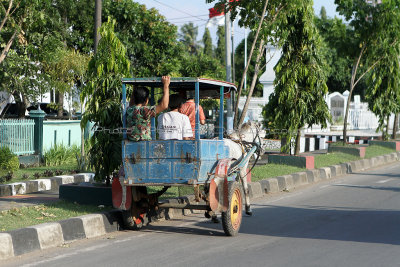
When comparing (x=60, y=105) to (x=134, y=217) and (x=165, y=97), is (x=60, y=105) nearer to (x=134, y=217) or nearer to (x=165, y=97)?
(x=134, y=217)

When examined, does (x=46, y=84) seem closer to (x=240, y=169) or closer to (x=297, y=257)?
(x=240, y=169)

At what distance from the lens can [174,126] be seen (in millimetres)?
7676

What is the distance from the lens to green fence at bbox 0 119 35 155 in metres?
15.1

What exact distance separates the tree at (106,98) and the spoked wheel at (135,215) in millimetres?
1119

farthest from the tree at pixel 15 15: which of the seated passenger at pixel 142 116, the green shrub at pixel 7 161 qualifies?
the seated passenger at pixel 142 116

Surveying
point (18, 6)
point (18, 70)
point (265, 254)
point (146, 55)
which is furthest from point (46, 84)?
point (265, 254)

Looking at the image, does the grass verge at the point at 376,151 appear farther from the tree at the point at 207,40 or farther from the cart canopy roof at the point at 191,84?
the tree at the point at 207,40

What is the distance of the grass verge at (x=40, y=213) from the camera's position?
7.24m

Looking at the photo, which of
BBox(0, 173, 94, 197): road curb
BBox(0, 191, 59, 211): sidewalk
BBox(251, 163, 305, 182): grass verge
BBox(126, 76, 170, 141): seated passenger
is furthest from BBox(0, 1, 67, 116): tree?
BBox(126, 76, 170, 141): seated passenger

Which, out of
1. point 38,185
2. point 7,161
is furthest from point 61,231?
point 7,161

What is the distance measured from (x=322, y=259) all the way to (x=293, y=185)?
7.64m

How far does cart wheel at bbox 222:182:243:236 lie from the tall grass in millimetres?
8864

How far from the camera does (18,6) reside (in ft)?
41.4

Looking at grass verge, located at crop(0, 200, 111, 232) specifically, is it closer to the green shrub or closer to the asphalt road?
the asphalt road
